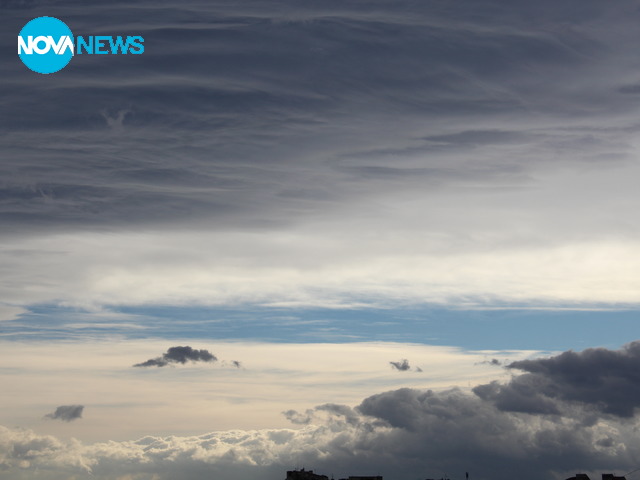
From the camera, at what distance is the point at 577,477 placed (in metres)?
174

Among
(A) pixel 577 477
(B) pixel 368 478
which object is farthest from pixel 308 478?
(A) pixel 577 477

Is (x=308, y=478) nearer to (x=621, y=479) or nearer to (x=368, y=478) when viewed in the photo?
(x=368, y=478)

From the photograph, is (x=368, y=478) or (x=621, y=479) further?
(x=368, y=478)

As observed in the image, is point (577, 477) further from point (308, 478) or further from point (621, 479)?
point (308, 478)

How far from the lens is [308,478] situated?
6978 inches

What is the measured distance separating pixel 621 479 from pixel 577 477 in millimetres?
9288

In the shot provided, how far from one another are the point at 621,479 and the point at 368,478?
55939 mm

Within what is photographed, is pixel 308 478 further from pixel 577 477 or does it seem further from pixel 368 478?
pixel 577 477

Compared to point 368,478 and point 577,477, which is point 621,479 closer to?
point 577,477

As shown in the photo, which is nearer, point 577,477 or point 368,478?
point 577,477

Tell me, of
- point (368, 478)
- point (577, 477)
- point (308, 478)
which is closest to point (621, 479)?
point (577, 477)

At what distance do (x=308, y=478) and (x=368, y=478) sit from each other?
17.6 m

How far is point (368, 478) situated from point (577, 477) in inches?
1845
